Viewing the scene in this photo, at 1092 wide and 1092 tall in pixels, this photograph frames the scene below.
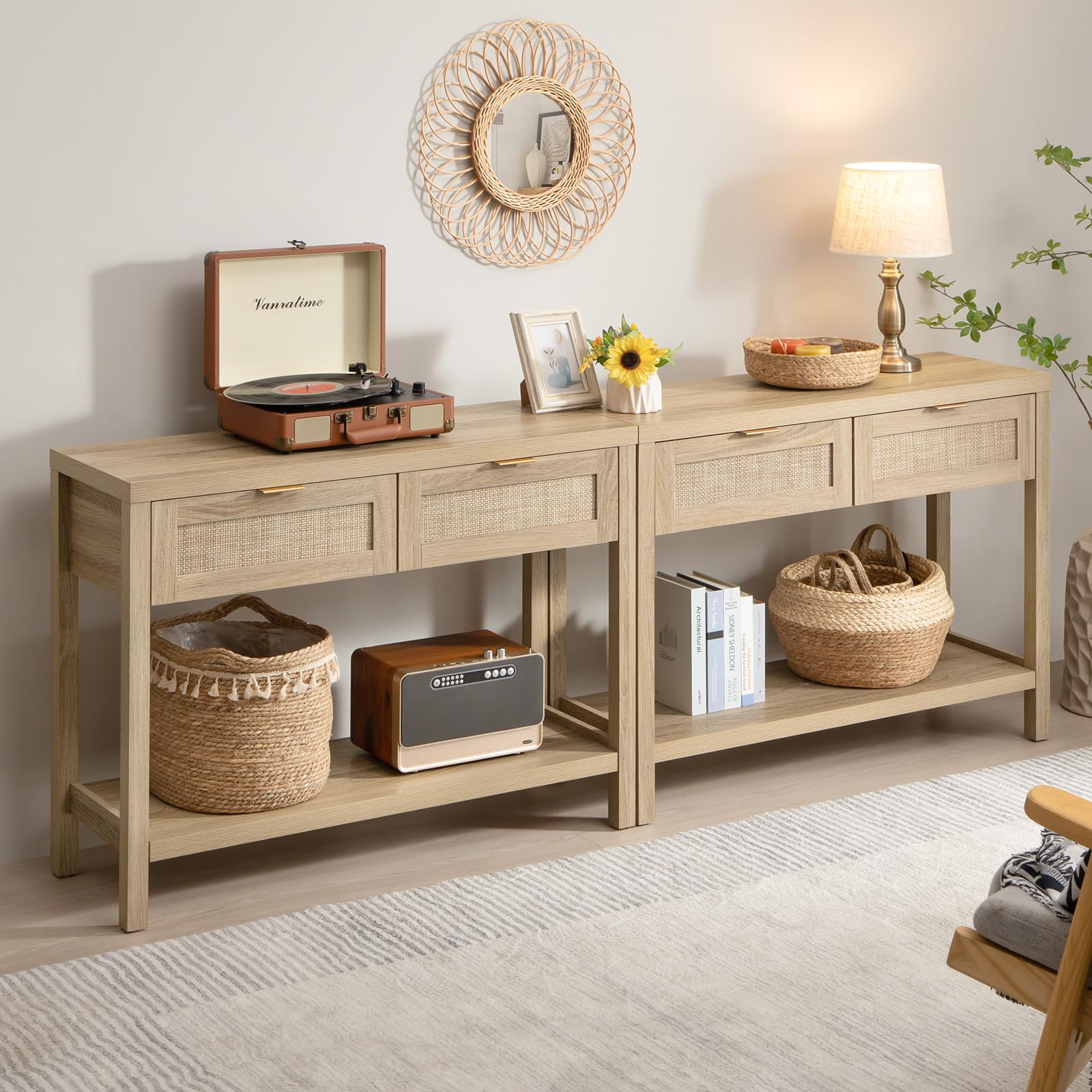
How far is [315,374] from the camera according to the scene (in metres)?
2.96

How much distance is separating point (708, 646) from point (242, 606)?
96 cm

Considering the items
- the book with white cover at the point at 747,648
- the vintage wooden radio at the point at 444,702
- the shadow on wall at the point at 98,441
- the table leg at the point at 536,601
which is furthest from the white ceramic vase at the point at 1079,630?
the shadow on wall at the point at 98,441

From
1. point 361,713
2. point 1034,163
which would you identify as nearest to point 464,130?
point 361,713

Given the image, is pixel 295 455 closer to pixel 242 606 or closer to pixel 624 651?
pixel 242 606

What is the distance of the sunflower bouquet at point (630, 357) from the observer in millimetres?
3035

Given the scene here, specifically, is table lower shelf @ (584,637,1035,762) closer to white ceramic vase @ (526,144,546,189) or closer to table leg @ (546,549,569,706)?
table leg @ (546,549,569,706)

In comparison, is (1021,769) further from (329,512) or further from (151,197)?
(151,197)

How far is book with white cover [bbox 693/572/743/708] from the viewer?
333cm

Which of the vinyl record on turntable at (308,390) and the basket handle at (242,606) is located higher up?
the vinyl record on turntable at (308,390)

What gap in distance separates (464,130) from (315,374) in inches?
24.5

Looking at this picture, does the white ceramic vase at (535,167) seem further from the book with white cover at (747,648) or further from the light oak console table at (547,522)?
the book with white cover at (747,648)

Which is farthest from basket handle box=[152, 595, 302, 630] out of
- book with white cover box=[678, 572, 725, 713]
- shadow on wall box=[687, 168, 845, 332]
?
shadow on wall box=[687, 168, 845, 332]

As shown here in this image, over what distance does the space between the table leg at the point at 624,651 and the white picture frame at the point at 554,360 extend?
8.3 inches

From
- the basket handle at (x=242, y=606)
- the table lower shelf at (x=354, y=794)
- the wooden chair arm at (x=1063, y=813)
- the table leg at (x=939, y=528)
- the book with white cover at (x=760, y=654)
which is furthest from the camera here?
the table leg at (x=939, y=528)
